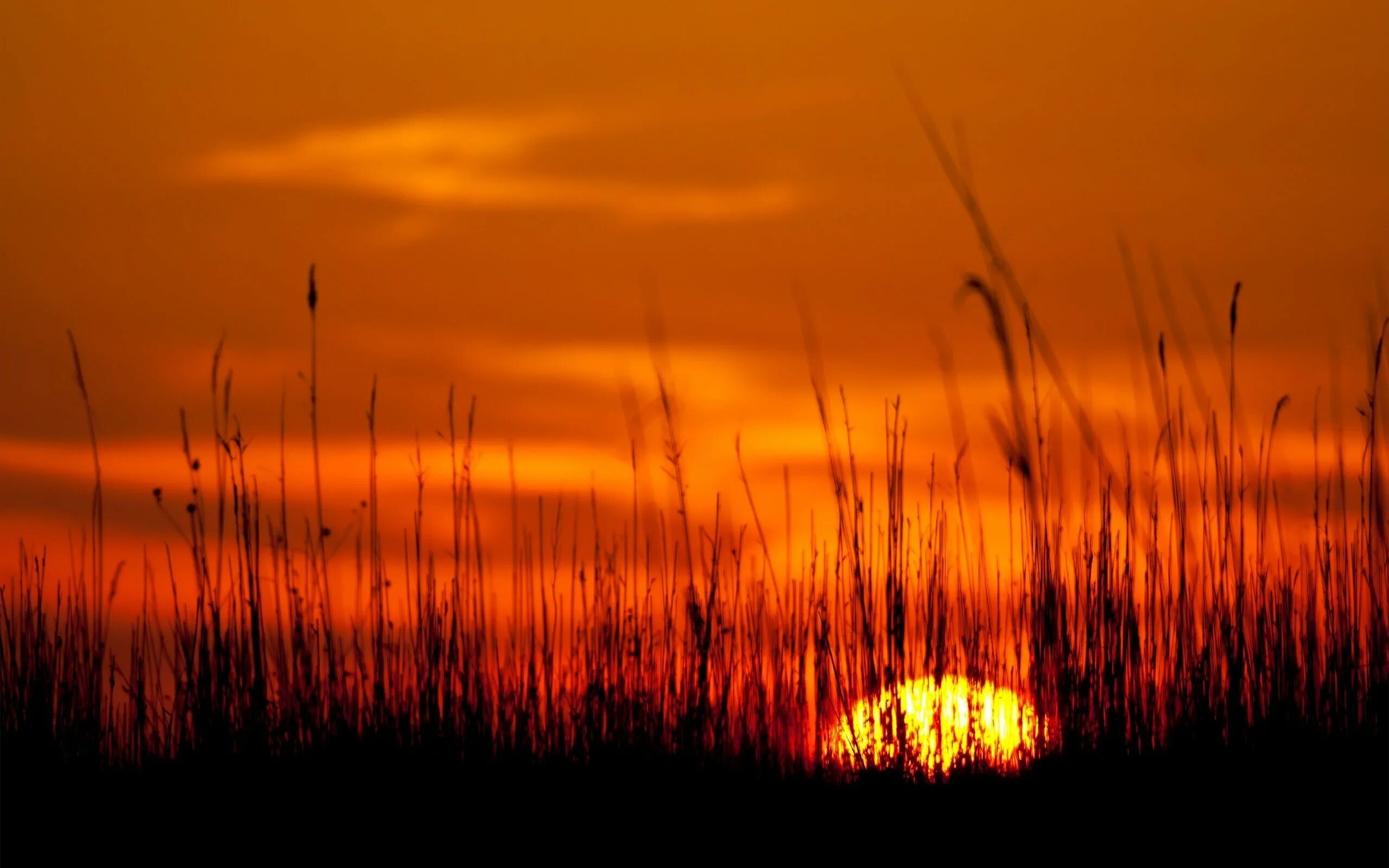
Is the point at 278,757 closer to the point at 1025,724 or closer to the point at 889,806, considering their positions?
the point at 889,806

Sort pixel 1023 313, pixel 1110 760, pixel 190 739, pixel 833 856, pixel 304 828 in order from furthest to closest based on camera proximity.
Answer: pixel 190 739 < pixel 1110 760 < pixel 304 828 < pixel 833 856 < pixel 1023 313

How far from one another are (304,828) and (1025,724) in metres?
1.40

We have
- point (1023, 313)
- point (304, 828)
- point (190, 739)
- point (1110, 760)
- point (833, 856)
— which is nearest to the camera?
point (1023, 313)

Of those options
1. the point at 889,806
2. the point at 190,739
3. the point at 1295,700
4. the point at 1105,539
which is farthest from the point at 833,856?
the point at 190,739

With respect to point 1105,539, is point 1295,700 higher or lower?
lower

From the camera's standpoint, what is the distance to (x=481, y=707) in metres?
2.90

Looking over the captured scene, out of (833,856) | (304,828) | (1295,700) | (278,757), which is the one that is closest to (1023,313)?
(833,856)

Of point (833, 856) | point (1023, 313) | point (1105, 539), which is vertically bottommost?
point (833, 856)

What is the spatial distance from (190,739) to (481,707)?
60 centimetres

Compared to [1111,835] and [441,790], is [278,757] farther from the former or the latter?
[1111,835]

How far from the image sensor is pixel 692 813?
2588 mm

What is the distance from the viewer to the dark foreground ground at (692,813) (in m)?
2.36

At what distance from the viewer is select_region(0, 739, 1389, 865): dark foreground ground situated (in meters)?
2.36

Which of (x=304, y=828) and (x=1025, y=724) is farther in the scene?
(x=1025, y=724)
